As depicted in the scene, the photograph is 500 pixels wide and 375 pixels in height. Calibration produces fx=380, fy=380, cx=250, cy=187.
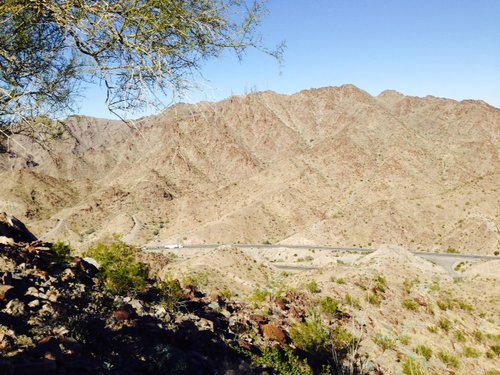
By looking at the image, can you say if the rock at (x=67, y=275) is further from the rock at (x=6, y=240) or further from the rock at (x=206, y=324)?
the rock at (x=206, y=324)

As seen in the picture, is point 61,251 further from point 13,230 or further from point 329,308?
point 329,308

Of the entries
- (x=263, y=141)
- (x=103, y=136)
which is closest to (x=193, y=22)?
(x=263, y=141)

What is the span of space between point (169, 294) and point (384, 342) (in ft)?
21.3

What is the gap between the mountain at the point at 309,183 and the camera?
57.5 metres

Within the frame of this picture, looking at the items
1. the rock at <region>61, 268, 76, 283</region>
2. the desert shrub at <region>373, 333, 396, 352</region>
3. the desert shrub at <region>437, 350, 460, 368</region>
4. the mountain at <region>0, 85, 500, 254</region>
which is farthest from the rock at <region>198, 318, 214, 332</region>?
the mountain at <region>0, 85, 500, 254</region>

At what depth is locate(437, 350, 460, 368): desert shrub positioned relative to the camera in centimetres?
1082

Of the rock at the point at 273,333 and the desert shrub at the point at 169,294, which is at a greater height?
the desert shrub at the point at 169,294

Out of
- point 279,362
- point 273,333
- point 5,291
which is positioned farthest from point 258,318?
point 5,291

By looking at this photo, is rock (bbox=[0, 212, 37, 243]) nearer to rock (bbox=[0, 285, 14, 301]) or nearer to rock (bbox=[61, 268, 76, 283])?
rock (bbox=[61, 268, 76, 283])

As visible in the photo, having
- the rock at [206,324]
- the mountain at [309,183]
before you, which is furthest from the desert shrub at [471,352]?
the mountain at [309,183]

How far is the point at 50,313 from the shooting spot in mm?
6234

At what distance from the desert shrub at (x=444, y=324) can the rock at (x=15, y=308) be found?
43.1ft

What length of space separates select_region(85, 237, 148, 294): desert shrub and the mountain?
3913cm

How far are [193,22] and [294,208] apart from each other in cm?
6529
